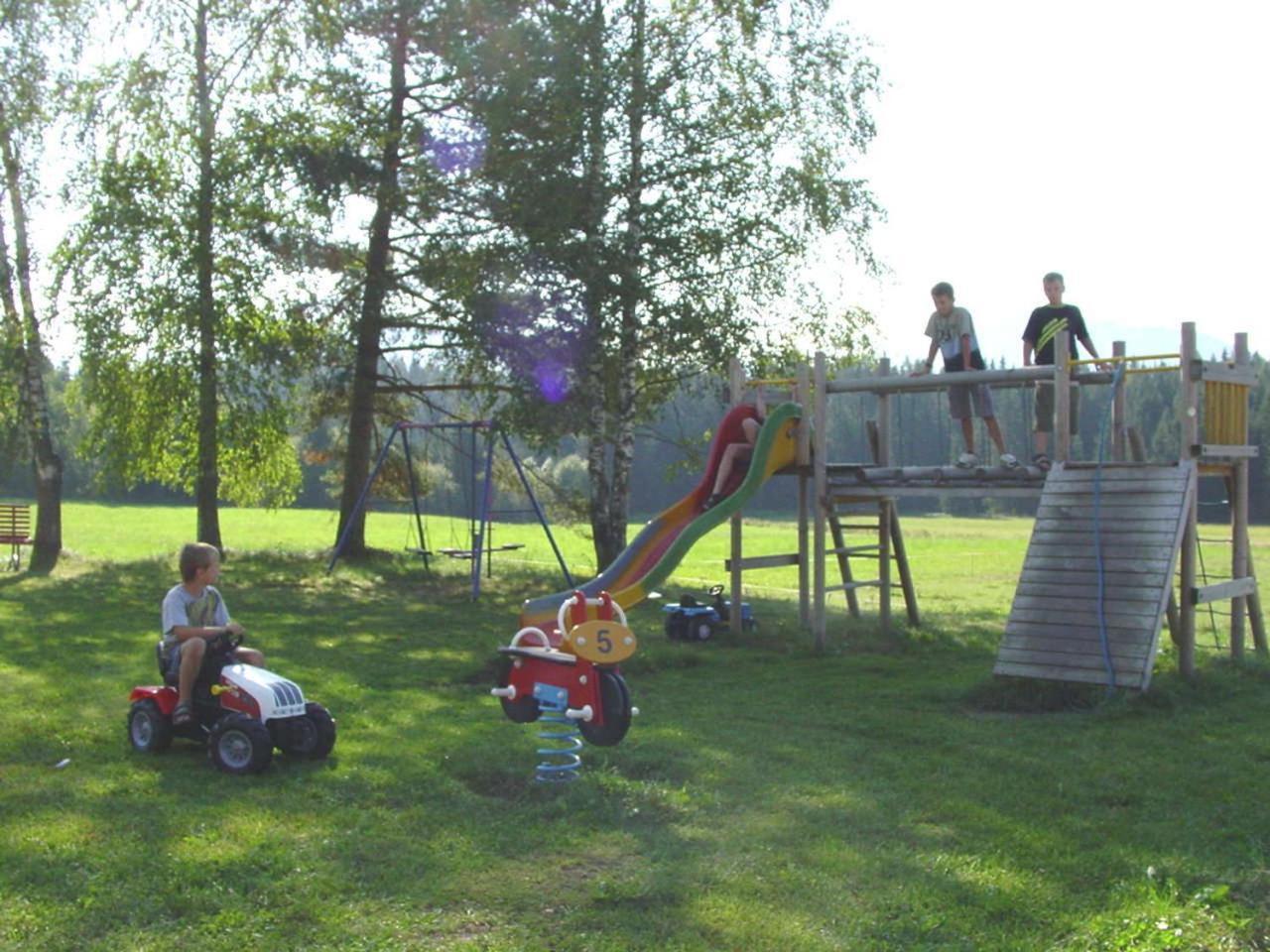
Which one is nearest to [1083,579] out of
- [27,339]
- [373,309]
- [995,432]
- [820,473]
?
[995,432]

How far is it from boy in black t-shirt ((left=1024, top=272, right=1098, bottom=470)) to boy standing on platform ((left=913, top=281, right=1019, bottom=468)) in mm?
518

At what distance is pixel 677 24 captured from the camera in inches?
778

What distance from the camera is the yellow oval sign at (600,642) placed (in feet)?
23.5

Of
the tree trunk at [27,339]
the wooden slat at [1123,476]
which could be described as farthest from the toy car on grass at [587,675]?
the tree trunk at [27,339]

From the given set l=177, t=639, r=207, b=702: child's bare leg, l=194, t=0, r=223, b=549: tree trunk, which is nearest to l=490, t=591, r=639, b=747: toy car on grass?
l=177, t=639, r=207, b=702: child's bare leg

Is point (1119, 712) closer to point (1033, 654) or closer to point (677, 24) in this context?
point (1033, 654)

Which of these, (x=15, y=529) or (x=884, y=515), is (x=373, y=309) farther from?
(x=884, y=515)

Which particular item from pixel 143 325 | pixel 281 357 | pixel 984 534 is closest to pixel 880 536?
pixel 281 357

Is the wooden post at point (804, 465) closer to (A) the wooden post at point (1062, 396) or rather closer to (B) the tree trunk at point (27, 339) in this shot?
(A) the wooden post at point (1062, 396)

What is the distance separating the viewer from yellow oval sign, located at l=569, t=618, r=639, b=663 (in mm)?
7152

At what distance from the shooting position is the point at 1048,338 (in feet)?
39.3

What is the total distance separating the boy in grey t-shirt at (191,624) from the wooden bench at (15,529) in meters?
14.1

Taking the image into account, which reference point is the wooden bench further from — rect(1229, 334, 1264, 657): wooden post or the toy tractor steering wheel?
rect(1229, 334, 1264, 657): wooden post

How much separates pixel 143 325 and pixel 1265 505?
194 feet
